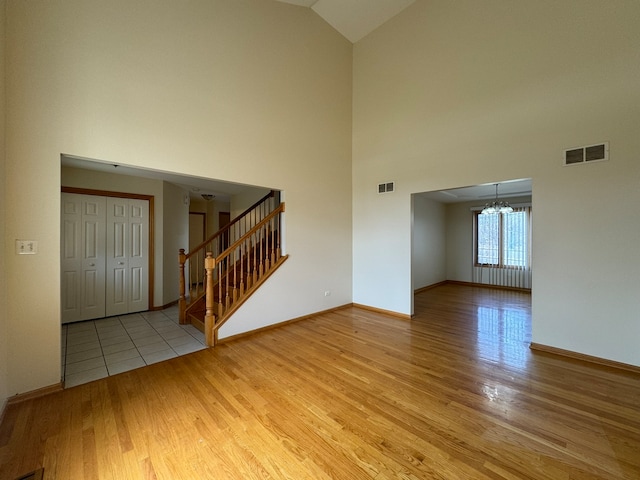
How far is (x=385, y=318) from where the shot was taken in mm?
4523

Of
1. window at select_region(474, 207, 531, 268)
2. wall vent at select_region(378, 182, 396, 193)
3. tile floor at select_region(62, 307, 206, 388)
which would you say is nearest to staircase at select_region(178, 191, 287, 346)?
tile floor at select_region(62, 307, 206, 388)

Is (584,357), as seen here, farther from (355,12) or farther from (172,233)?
(172,233)

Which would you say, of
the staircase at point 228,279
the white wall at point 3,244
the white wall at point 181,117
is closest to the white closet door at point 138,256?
the staircase at point 228,279

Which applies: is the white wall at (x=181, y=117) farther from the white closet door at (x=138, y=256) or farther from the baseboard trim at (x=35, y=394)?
the white closet door at (x=138, y=256)

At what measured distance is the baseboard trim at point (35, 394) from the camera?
2128 millimetres

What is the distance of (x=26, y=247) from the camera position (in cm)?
220

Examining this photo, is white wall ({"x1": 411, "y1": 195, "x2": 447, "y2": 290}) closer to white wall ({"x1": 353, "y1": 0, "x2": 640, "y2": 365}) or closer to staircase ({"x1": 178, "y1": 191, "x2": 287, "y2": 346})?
white wall ({"x1": 353, "y1": 0, "x2": 640, "y2": 365})

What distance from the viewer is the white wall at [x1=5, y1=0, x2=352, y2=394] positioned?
221 cm

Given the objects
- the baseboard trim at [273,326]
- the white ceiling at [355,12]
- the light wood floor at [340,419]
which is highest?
the white ceiling at [355,12]

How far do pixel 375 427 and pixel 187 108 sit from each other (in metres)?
3.87

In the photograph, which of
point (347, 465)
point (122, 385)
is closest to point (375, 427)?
point (347, 465)

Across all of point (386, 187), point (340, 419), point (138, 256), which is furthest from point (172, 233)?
point (340, 419)

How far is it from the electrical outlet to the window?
8693 mm

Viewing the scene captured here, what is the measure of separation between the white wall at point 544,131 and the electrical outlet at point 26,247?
15.0ft
